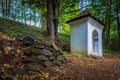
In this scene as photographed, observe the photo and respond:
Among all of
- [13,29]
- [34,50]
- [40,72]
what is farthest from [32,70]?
[13,29]

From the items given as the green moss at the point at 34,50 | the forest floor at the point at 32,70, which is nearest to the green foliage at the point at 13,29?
the forest floor at the point at 32,70

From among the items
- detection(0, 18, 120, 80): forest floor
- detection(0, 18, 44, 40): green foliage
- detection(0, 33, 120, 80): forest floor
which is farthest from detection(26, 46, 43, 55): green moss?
detection(0, 18, 44, 40): green foliage

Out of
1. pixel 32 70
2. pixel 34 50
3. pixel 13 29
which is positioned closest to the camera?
pixel 32 70

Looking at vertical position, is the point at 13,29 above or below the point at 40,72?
above

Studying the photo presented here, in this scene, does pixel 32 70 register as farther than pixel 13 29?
No

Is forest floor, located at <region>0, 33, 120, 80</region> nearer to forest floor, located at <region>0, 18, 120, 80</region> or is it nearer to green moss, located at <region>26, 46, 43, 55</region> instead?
forest floor, located at <region>0, 18, 120, 80</region>


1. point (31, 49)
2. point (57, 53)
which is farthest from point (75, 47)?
point (31, 49)

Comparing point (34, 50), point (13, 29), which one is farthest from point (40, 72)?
point (13, 29)

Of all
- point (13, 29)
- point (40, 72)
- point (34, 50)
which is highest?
point (13, 29)

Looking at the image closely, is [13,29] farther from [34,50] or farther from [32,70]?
[32,70]

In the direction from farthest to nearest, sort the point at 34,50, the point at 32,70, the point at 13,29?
the point at 13,29 < the point at 34,50 < the point at 32,70

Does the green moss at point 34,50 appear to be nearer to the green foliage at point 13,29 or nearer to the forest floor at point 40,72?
the forest floor at point 40,72

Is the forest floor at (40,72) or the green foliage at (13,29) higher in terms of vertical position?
the green foliage at (13,29)

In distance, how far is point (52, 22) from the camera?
14.6 metres
